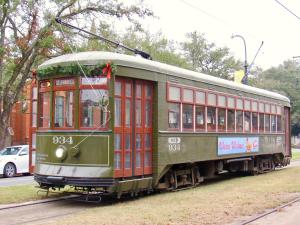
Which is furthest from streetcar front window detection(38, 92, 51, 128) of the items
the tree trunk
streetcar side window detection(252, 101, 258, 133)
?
the tree trunk

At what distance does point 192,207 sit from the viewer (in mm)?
10547

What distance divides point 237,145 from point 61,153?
7.85m

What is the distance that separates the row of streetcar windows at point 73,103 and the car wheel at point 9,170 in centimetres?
1005

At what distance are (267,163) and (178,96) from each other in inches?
386

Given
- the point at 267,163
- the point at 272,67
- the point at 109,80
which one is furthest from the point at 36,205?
the point at 272,67

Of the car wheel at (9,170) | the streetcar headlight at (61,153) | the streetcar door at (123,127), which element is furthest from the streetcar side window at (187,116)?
the car wheel at (9,170)

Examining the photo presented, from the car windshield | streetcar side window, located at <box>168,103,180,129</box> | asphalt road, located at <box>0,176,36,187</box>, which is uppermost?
streetcar side window, located at <box>168,103,180,129</box>

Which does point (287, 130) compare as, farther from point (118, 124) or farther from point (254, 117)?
point (118, 124)

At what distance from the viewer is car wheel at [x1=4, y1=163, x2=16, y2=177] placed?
851 inches

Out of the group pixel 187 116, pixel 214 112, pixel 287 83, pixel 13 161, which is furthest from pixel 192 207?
pixel 287 83

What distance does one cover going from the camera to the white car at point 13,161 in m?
21.7

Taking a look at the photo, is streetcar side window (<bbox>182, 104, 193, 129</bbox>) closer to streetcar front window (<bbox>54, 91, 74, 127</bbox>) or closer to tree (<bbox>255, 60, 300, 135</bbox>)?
streetcar front window (<bbox>54, 91, 74, 127</bbox>)

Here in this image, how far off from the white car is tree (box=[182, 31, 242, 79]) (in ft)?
130

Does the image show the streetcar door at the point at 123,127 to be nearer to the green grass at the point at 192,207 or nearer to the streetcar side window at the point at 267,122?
the green grass at the point at 192,207
